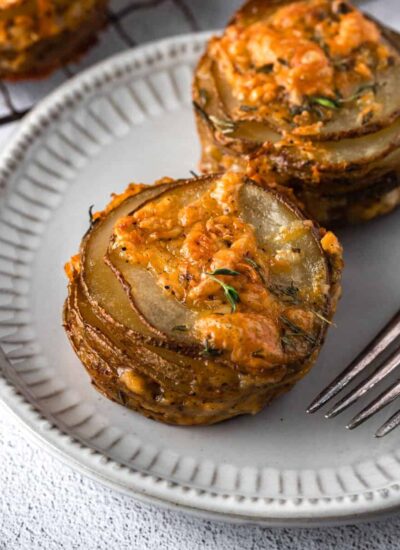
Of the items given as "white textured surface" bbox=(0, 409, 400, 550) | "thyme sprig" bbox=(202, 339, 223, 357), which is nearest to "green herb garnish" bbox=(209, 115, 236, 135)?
"thyme sprig" bbox=(202, 339, 223, 357)

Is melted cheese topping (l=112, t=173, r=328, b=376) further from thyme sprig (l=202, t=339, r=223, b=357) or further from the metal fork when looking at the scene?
the metal fork

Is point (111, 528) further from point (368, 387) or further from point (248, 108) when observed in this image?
point (248, 108)

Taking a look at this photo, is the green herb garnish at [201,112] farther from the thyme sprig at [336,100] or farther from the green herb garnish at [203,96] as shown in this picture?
the thyme sprig at [336,100]

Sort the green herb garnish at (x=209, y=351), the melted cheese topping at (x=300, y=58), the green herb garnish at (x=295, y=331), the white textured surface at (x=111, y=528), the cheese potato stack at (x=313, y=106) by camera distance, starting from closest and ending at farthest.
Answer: the green herb garnish at (x=209, y=351) < the green herb garnish at (x=295, y=331) < the white textured surface at (x=111, y=528) < the cheese potato stack at (x=313, y=106) < the melted cheese topping at (x=300, y=58)

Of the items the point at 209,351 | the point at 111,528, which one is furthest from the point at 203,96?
the point at 111,528

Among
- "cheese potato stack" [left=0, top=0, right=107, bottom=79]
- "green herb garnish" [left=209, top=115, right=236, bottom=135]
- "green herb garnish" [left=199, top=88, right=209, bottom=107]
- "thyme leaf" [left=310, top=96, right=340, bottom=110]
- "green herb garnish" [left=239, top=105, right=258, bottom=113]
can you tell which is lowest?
"cheese potato stack" [left=0, top=0, right=107, bottom=79]

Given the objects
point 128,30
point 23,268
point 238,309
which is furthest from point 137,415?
point 128,30

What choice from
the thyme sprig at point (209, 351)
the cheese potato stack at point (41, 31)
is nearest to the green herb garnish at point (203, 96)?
the cheese potato stack at point (41, 31)
